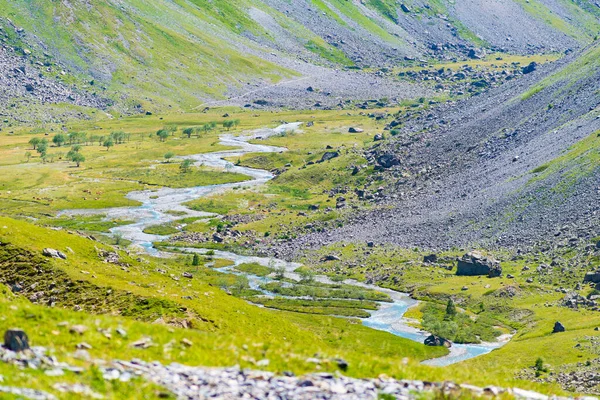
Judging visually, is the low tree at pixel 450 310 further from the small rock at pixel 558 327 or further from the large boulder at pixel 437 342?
the small rock at pixel 558 327

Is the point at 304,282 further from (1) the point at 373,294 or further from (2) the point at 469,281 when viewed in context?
(2) the point at 469,281

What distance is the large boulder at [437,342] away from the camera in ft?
349

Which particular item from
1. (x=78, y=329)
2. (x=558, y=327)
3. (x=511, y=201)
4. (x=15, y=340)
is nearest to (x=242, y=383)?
(x=78, y=329)

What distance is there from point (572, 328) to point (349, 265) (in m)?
59.3

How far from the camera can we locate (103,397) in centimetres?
2245

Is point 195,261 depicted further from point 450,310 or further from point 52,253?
point 52,253

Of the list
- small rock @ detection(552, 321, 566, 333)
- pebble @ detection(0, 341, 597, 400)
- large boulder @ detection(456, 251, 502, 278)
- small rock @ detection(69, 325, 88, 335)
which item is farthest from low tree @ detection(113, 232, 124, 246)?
pebble @ detection(0, 341, 597, 400)

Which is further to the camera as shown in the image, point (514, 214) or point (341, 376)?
point (514, 214)

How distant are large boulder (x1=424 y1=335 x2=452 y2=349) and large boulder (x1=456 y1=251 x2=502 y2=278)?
107 ft

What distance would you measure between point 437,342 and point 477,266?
35.5m

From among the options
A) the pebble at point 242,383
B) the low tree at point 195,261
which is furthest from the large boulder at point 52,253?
the low tree at point 195,261

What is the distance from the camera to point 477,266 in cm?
13888

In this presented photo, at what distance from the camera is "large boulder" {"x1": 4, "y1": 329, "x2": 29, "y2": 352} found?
24984 mm

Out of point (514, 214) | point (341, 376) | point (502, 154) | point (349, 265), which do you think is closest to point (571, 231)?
point (514, 214)
